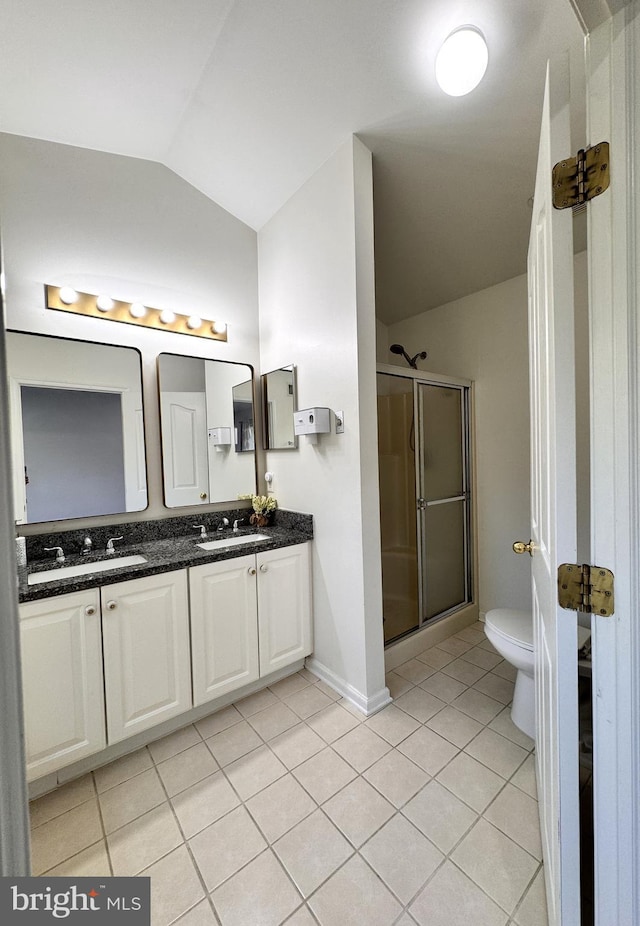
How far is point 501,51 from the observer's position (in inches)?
54.2

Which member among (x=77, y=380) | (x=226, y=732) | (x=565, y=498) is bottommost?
(x=226, y=732)

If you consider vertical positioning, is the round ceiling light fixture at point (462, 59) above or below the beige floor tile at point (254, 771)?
above

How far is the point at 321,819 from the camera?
1.33 metres

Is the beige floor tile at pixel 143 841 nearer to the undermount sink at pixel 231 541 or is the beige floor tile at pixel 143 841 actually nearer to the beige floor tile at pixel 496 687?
the undermount sink at pixel 231 541

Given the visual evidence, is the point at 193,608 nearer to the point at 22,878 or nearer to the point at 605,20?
the point at 22,878

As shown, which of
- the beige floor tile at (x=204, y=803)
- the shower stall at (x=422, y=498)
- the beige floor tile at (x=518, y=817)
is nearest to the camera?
the beige floor tile at (x=518, y=817)

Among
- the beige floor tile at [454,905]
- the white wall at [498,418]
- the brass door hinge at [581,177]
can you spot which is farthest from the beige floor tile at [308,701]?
the brass door hinge at [581,177]

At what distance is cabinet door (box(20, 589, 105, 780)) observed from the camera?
1.40 m

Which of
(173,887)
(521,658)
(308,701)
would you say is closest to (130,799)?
(173,887)

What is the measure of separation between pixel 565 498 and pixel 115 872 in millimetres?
1770

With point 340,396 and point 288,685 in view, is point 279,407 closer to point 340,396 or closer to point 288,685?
point 340,396

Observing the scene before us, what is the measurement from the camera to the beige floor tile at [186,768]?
1.50 m

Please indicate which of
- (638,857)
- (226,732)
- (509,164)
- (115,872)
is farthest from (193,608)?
(509,164)

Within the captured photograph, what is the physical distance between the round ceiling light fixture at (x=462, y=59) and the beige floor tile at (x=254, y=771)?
2.77 metres
